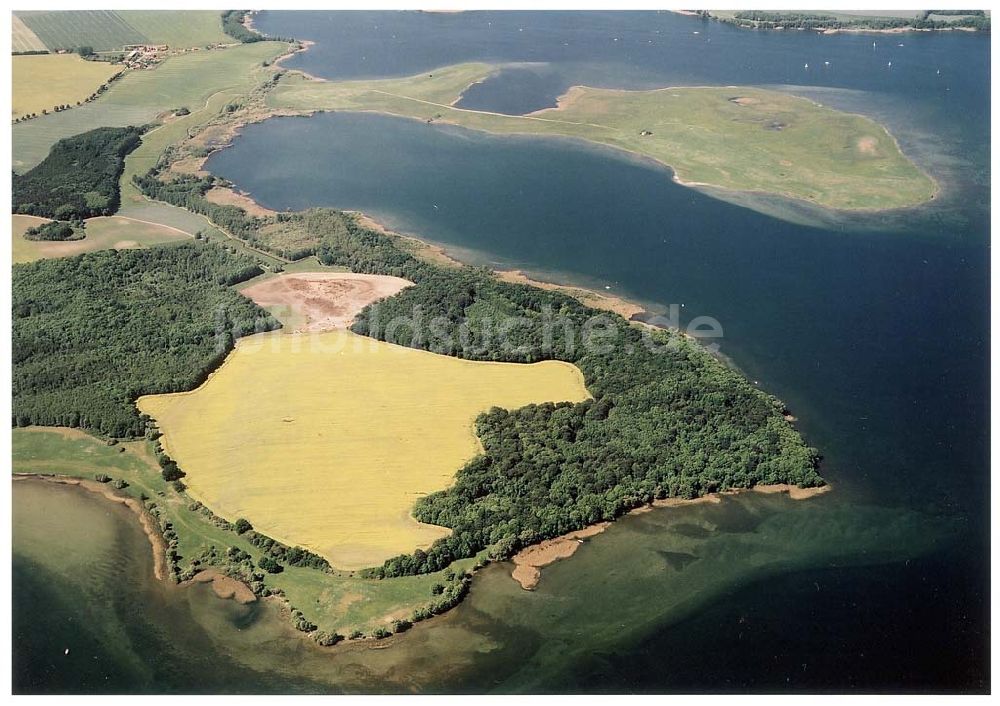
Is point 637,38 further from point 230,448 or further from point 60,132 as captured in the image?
point 230,448

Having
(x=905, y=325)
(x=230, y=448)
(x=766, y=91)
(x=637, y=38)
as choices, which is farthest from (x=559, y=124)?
(x=230, y=448)

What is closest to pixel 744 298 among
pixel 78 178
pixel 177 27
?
pixel 78 178

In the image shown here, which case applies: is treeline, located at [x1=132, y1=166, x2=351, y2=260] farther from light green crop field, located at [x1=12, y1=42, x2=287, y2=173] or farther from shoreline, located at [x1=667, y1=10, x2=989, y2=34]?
shoreline, located at [x1=667, y1=10, x2=989, y2=34]

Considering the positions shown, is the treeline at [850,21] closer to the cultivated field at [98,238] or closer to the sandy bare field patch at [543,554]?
the cultivated field at [98,238]

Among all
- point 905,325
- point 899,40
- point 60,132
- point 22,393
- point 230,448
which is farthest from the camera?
point 899,40

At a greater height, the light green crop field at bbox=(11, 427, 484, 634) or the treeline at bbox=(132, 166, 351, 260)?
the treeline at bbox=(132, 166, 351, 260)

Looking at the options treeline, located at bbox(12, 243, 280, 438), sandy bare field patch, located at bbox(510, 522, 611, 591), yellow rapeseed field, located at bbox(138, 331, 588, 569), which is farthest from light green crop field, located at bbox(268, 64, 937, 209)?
sandy bare field patch, located at bbox(510, 522, 611, 591)
